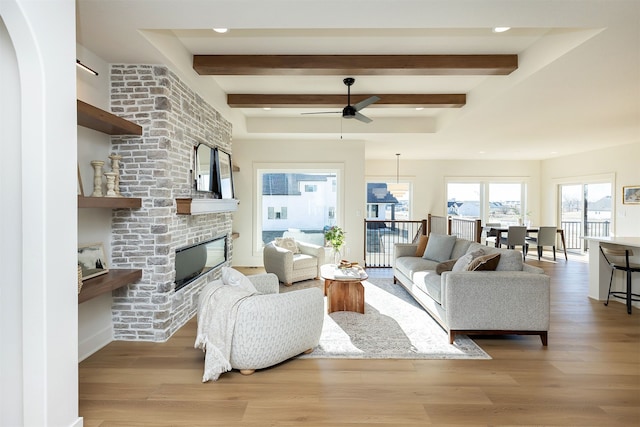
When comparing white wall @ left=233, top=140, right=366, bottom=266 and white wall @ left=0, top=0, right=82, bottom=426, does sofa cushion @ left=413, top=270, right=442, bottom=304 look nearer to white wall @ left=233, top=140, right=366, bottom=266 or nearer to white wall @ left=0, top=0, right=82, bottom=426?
white wall @ left=233, top=140, right=366, bottom=266

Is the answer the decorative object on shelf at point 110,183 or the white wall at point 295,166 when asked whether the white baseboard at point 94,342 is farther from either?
the white wall at point 295,166

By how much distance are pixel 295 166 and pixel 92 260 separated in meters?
4.29

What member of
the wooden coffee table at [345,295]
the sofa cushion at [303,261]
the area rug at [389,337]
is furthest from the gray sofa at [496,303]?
the sofa cushion at [303,261]

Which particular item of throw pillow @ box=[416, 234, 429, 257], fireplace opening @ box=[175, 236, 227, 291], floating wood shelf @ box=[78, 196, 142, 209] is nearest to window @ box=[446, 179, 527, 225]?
throw pillow @ box=[416, 234, 429, 257]

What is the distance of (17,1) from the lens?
151 centimetres

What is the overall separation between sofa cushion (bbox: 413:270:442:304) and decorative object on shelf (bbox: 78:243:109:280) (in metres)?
3.12

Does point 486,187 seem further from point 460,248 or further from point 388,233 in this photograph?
point 460,248

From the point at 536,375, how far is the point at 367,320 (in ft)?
5.22

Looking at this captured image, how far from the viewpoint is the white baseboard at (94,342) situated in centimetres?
276

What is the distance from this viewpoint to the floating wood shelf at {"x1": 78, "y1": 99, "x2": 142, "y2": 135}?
236 cm

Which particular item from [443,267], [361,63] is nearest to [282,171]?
[361,63]

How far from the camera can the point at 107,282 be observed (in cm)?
262

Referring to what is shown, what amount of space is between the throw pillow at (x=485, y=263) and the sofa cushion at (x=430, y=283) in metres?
0.37

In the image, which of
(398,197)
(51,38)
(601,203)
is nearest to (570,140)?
(601,203)
